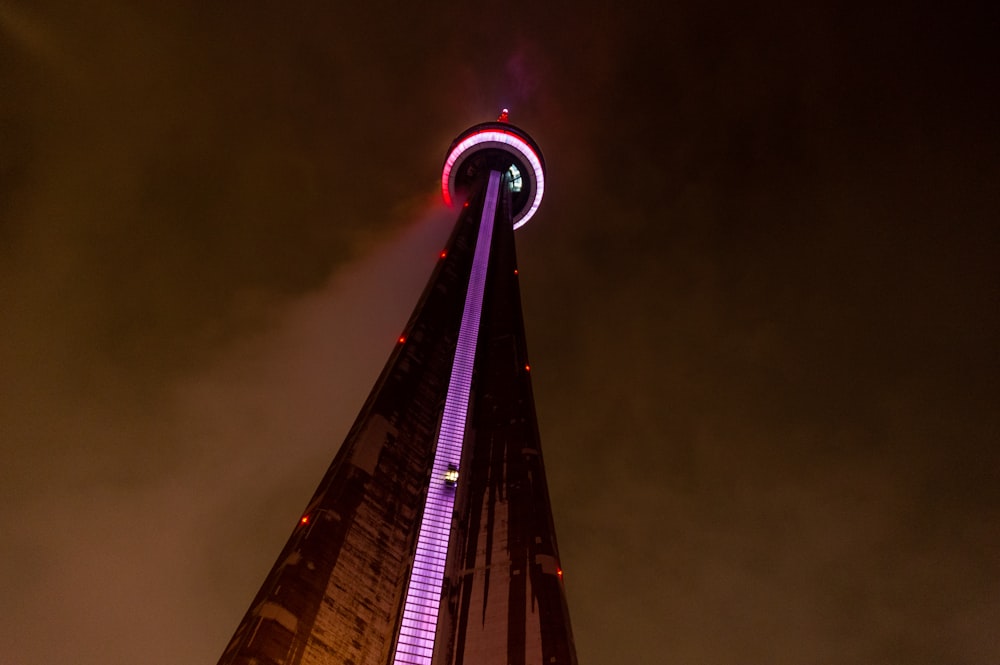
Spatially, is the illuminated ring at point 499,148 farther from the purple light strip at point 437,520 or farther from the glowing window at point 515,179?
the purple light strip at point 437,520

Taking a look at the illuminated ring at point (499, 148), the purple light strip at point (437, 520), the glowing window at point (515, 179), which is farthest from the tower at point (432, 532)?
the illuminated ring at point (499, 148)

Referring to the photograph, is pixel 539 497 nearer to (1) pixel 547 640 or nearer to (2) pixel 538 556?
(2) pixel 538 556

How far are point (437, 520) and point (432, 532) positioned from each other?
1.53 ft

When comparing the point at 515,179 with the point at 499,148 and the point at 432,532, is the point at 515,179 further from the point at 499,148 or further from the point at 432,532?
the point at 432,532

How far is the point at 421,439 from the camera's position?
2277cm

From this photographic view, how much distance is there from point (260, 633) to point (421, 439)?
377 inches

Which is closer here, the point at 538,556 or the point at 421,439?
the point at 538,556

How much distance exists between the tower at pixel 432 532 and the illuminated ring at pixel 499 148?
1639 cm

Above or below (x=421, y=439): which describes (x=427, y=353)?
above

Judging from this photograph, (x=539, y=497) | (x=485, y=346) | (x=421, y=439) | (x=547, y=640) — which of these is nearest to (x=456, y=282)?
(x=485, y=346)

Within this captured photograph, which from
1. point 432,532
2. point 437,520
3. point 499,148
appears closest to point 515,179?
point 499,148

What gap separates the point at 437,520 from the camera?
763 inches

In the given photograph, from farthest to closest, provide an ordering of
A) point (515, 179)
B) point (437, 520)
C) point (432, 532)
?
point (515, 179) → point (437, 520) → point (432, 532)

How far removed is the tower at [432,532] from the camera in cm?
1487
